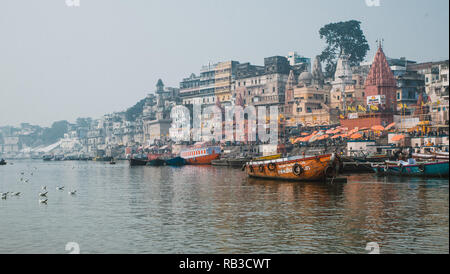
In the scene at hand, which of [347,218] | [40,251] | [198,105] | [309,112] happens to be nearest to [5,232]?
[40,251]

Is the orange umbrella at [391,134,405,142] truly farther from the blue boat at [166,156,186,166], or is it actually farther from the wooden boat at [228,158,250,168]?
the blue boat at [166,156,186,166]

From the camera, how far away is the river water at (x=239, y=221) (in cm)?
1692

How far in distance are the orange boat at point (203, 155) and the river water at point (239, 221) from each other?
53.6m

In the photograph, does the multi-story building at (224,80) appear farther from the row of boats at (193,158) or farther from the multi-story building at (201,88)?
the row of boats at (193,158)

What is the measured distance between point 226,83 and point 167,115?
89.6 feet

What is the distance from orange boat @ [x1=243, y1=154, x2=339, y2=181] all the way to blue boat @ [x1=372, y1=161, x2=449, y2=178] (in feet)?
27.8

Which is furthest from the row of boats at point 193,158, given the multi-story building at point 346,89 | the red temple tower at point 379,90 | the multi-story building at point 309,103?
the multi-story building at point 346,89

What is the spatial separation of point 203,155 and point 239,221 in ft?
225

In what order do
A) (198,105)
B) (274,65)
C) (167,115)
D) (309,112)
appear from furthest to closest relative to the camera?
1. (167,115)
2. (198,105)
3. (274,65)
4. (309,112)

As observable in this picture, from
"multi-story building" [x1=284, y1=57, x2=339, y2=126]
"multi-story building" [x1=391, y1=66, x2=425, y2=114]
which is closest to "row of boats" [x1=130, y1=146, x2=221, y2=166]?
"multi-story building" [x1=284, y1=57, x2=339, y2=126]

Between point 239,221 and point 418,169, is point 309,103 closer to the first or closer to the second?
point 418,169

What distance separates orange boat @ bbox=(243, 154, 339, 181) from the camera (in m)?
37.2
